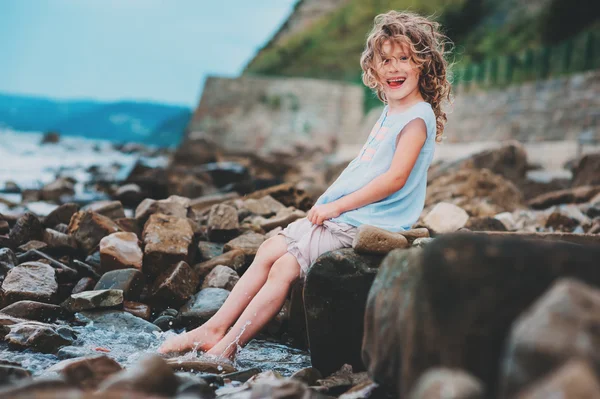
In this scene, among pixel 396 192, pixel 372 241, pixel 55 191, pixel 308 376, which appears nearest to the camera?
pixel 308 376

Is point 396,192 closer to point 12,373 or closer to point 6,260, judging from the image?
point 12,373

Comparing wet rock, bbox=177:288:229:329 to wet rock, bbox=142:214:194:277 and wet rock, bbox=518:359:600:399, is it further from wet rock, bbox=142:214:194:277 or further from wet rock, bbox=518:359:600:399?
wet rock, bbox=518:359:600:399

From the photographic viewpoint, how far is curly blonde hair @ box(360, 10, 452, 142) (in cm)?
322

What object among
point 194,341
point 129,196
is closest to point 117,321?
point 194,341

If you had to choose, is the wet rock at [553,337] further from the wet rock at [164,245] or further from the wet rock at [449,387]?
the wet rock at [164,245]

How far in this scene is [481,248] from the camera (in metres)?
1.52

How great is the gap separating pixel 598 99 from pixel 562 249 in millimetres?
11641

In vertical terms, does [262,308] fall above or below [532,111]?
below

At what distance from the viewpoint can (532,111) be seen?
13.6 m

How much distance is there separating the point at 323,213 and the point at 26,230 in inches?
106

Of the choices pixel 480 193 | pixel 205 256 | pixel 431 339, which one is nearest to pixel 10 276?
pixel 205 256

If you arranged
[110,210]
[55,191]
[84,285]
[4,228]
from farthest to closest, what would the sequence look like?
1. [55,191]
2. [110,210]
3. [4,228]
4. [84,285]

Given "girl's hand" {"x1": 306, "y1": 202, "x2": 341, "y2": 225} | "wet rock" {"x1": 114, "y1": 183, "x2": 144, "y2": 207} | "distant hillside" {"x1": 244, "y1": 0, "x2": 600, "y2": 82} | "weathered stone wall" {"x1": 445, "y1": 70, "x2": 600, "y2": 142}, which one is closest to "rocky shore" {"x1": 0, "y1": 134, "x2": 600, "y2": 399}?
"girl's hand" {"x1": 306, "y1": 202, "x2": 341, "y2": 225}

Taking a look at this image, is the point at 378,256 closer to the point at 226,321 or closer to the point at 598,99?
the point at 226,321
